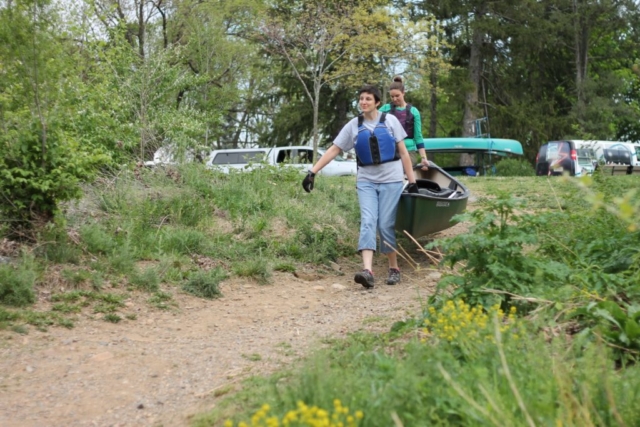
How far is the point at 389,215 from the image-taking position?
788 cm

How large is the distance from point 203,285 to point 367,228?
1777mm

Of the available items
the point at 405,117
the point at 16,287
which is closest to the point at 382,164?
the point at 405,117

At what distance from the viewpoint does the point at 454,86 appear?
113ft

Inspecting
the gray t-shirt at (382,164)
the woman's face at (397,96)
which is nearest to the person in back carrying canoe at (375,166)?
the gray t-shirt at (382,164)

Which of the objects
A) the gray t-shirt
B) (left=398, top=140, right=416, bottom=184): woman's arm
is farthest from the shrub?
(left=398, top=140, right=416, bottom=184): woman's arm

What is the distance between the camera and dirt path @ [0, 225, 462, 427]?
4.23 metres

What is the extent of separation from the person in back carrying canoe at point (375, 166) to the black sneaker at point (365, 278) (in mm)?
33

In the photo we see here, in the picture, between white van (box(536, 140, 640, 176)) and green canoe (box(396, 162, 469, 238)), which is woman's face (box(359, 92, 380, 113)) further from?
white van (box(536, 140, 640, 176))

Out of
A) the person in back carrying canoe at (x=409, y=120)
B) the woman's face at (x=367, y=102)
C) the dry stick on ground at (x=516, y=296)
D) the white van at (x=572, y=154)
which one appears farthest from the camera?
the white van at (x=572, y=154)

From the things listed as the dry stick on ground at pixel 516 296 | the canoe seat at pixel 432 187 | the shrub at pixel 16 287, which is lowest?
the shrub at pixel 16 287

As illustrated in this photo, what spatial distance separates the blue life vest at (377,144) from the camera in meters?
7.66

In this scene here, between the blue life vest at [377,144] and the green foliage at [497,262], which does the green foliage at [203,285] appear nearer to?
the blue life vest at [377,144]

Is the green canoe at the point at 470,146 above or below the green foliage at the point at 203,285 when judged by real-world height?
above

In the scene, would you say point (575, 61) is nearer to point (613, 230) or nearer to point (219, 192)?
point (219, 192)
